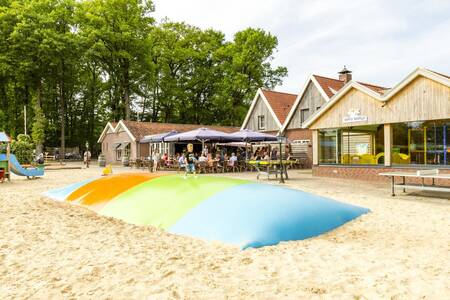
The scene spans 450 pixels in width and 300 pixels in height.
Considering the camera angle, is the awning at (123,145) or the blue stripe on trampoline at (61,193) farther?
the awning at (123,145)

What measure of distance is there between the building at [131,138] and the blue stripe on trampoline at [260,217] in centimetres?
2649

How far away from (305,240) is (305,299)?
270 cm

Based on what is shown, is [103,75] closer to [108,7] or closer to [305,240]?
[108,7]

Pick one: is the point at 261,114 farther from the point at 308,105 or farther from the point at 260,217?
the point at 260,217

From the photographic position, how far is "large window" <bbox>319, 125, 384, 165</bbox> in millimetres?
17203

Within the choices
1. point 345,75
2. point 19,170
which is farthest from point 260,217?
point 345,75

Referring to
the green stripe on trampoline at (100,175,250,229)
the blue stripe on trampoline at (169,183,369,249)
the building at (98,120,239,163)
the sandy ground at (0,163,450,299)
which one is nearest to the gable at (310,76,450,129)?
the sandy ground at (0,163,450,299)

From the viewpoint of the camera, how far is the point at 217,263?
553 cm

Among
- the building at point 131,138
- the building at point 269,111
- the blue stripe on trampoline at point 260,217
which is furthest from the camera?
the building at point 131,138

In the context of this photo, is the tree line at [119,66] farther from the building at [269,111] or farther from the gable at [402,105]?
the gable at [402,105]

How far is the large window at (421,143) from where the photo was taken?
14.8 meters

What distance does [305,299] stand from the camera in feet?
13.9

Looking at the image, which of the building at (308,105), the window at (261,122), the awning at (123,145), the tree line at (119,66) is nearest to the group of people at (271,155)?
the building at (308,105)

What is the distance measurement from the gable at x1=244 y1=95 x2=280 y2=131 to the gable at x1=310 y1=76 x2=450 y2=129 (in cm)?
1196
